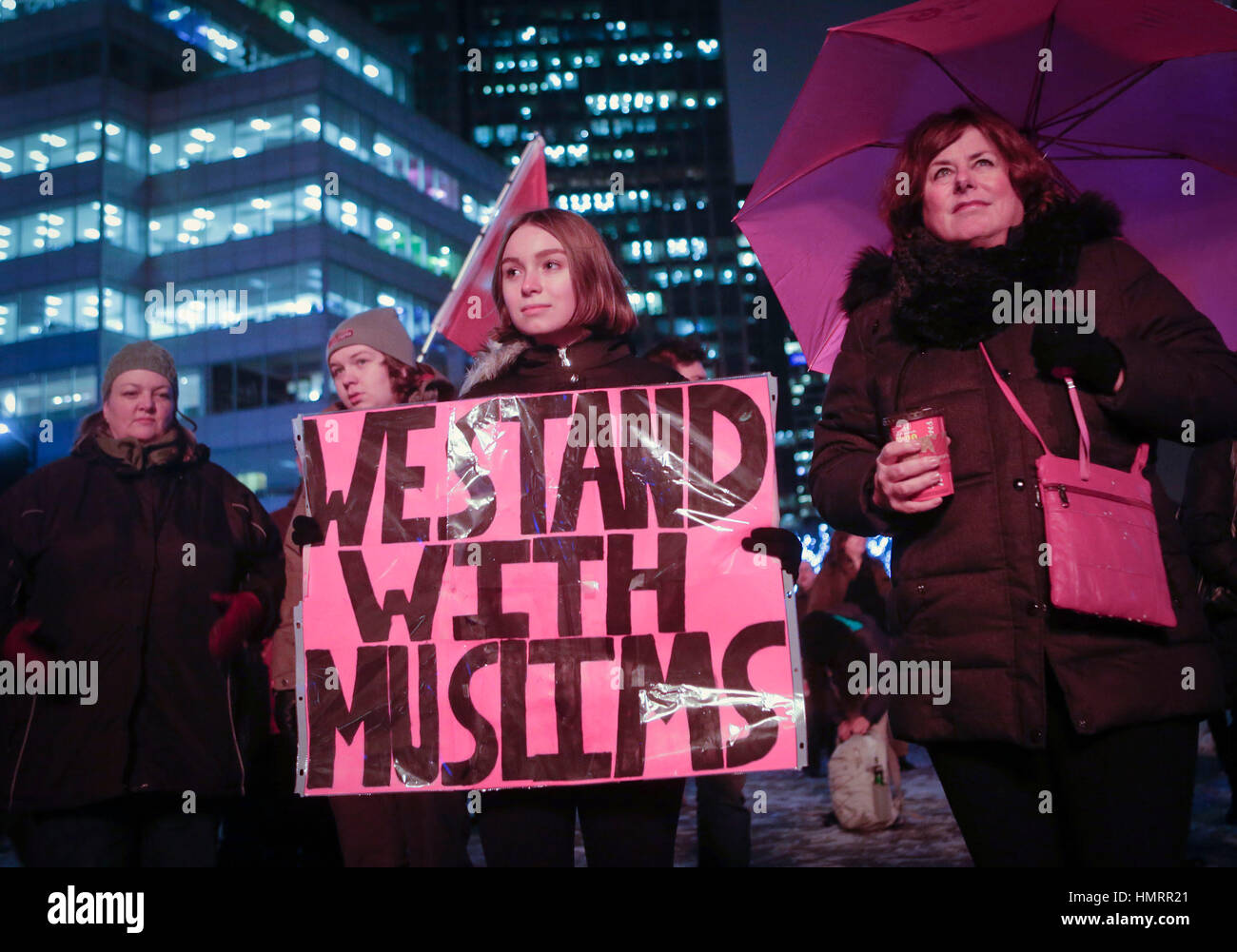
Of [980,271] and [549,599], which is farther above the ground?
[980,271]

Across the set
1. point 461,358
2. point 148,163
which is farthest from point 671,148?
point 148,163

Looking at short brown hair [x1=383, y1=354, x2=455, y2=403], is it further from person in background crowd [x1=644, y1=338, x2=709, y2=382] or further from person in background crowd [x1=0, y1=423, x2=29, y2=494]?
person in background crowd [x1=0, y1=423, x2=29, y2=494]

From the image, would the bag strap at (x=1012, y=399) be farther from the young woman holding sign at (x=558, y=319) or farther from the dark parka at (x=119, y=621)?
the dark parka at (x=119, y=621)

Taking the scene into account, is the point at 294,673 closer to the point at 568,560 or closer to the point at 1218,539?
the point at 568,560

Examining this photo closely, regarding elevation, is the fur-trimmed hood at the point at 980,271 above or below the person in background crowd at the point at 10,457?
below

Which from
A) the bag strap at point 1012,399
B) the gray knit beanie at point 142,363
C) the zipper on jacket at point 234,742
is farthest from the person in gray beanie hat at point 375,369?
the bag strap at point 1012,399

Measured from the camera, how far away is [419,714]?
3.37 meters

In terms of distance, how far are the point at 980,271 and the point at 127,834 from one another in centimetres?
331

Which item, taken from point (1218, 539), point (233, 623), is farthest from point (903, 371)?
point (1218, 539)

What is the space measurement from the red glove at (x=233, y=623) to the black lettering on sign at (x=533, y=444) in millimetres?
1223

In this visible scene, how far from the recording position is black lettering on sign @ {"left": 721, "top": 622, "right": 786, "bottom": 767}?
3.24 metres

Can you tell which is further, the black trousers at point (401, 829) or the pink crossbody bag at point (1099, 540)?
the black trousers at point (401, 829)

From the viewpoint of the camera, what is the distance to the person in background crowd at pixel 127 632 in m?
3.64

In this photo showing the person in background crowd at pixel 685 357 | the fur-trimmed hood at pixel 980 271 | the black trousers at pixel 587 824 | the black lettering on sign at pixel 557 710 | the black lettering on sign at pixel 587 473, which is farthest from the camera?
the person in background crowd at pixel 685 357
